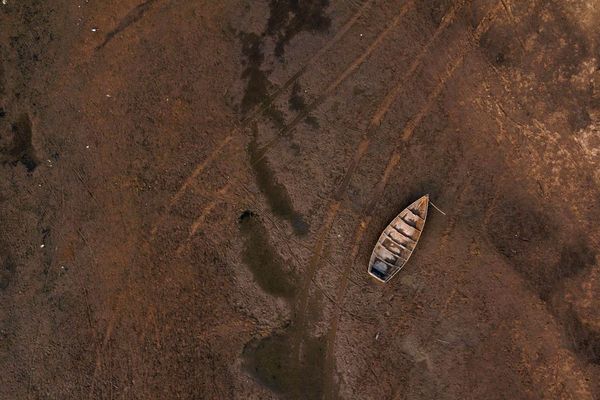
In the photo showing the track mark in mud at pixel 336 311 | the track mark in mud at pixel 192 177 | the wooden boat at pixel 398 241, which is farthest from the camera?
the track mark in mud at pixel 192 177

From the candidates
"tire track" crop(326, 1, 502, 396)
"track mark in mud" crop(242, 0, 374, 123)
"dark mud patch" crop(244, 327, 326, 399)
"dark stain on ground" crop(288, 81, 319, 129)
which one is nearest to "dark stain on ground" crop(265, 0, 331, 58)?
"track mark in mud" crop(242, 0, 374, 123)

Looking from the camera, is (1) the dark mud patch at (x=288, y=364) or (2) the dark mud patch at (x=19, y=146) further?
(2) the dark mud patch at (x=19, y=146)

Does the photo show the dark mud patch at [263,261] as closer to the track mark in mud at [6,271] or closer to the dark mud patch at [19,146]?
the dark mud patch at [19,146]

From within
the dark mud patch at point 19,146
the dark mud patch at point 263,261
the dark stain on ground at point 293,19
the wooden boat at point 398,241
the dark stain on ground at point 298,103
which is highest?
the dark stain on ground at point 293,19

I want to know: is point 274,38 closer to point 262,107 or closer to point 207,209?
point 262,107

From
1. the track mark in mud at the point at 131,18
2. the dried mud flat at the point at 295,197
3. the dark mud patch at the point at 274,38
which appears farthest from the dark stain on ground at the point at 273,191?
the track mark in mud at the point at 131,18

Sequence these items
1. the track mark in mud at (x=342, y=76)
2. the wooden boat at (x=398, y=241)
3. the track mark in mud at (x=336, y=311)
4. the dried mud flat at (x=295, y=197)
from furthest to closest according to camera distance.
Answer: the track mark in mud at (x=336, y=311)
the track mark in mud at (x=342, y=76)
the dried mud flat at (x=295, y=197)
the wooden boat at (x=398, y=241)

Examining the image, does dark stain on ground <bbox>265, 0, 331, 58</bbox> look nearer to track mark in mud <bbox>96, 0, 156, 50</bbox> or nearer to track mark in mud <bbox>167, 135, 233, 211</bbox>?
track mark in mud <bbox>167, 135, 233, 211</bbox>
